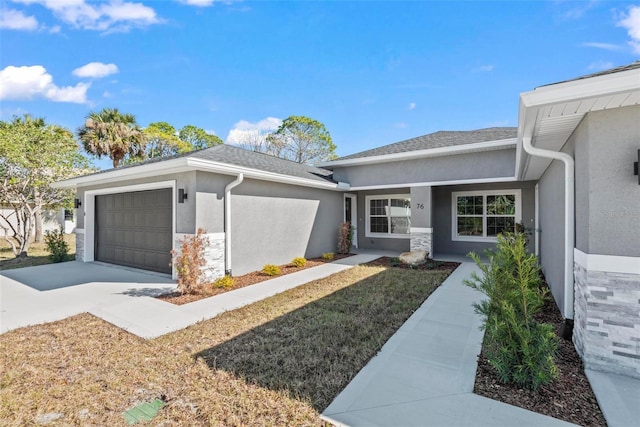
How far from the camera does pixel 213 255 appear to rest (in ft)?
25.8

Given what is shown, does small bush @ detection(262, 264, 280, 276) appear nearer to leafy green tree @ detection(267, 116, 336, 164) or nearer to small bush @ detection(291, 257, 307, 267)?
small bush @ detection(291, 257, 307, 267)

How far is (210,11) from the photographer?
9133 millimetres

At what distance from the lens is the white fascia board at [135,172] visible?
290 inches

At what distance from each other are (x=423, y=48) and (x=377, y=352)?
36.4 feet

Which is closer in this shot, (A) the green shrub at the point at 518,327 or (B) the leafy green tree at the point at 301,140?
(A) the green shrub at the point at 518,327

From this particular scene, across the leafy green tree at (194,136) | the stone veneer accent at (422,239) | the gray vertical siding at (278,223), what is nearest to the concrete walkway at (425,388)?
the gray vertical siding at (278,223)

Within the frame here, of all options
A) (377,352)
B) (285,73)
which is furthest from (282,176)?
(285,73)

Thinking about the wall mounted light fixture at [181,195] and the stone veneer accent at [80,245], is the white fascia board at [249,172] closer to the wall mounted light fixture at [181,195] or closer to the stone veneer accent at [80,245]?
the wall mounted light fixture at [181,195]

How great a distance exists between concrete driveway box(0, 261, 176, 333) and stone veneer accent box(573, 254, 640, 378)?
7757 millimetres

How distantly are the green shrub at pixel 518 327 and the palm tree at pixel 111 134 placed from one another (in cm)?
2300

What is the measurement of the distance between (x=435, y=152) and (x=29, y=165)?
636 inches

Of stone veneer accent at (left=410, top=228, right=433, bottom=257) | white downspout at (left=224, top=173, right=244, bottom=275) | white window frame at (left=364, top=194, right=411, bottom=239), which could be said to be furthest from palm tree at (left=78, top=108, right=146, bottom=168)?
stone veneer accent at (left=410, top=228, right=433, bottom=257)

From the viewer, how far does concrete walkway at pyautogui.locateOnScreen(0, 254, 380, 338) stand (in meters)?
5.36

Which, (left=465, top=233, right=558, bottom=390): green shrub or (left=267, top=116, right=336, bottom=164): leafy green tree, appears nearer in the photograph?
(left=465, top=233, right=558, bottom=390): green shrub
